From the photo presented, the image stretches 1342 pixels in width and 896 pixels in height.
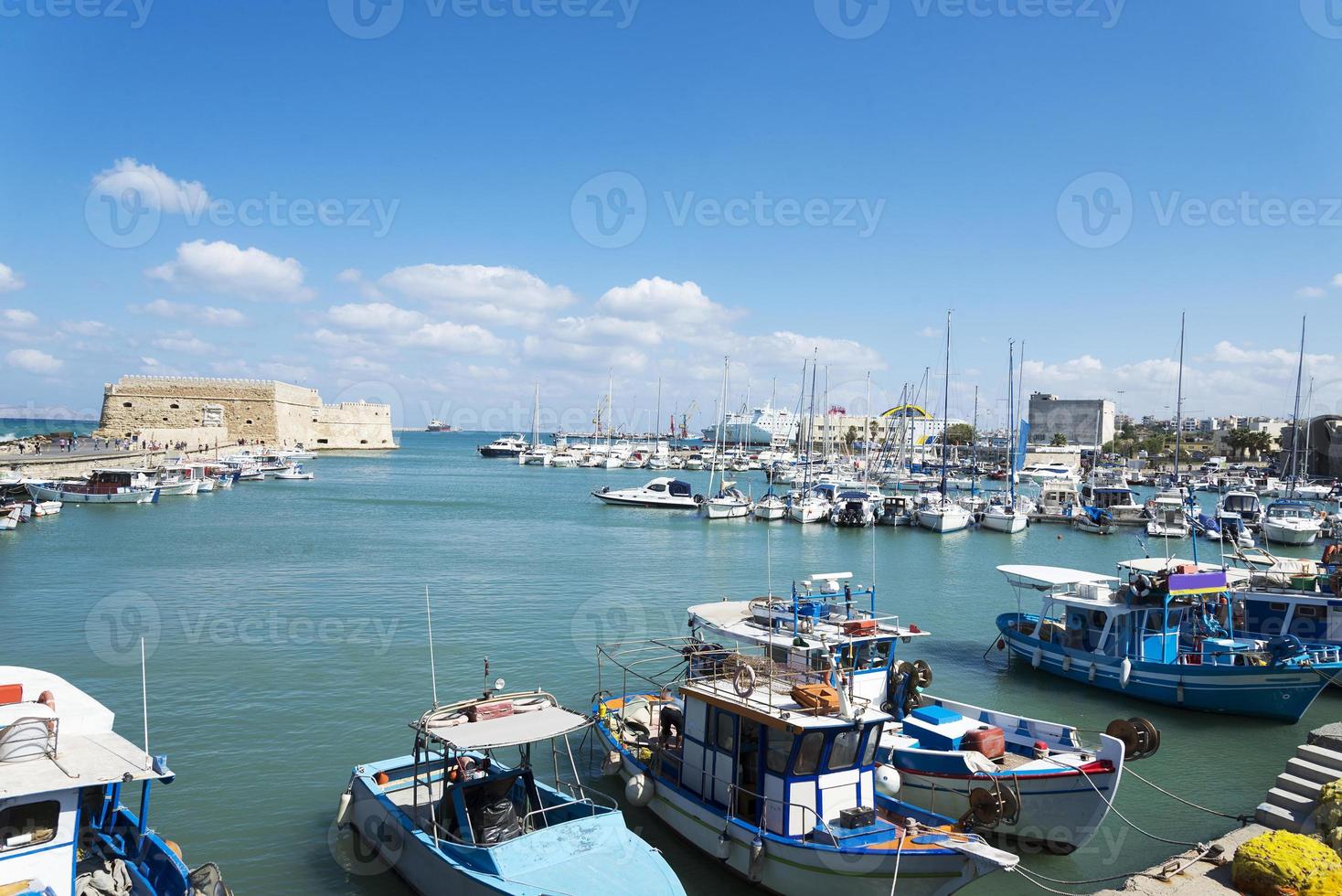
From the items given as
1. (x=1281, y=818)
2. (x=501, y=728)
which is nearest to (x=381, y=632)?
(x=501, y=728)

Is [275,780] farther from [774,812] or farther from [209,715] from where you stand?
[774,812]

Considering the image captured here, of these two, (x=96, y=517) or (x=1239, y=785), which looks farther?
(x=96, y=517)

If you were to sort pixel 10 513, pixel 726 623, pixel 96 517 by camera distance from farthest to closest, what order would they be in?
pixel 96 517 → pixel 10 513 → pixel 726 623

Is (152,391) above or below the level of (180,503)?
above

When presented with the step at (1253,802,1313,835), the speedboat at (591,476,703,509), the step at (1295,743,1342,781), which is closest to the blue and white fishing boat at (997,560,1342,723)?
the step at (1295,743,1342,781)

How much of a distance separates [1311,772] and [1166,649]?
796 centimetres

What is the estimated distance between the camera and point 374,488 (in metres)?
79.2

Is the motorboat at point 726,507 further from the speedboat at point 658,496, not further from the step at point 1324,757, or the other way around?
the step at point 1324,757

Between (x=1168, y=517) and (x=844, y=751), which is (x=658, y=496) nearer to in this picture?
(x=1168, y=517)

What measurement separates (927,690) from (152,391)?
360 ft

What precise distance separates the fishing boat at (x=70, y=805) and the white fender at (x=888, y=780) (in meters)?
8.56

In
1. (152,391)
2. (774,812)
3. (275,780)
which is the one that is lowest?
(275,780)

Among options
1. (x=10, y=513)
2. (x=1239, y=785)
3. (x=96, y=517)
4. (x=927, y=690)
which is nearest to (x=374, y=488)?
(x=96, y=517)

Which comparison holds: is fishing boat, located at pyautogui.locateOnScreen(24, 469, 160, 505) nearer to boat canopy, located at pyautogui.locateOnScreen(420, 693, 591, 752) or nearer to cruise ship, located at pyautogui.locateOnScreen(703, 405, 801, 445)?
boat canopy, located at pyautogui.locateOnScreen(420, 693, 591, 752)
